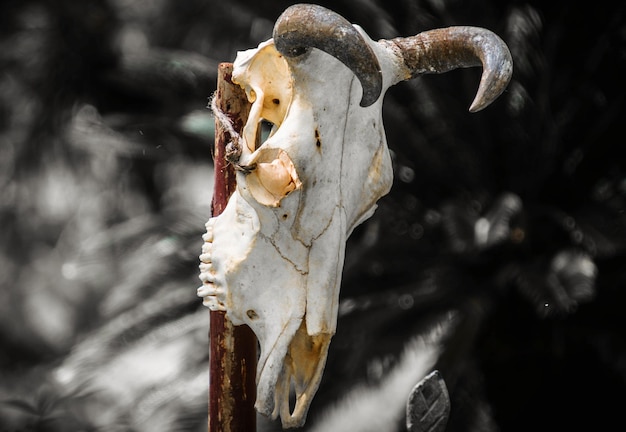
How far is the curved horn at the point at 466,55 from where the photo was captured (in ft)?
3.69

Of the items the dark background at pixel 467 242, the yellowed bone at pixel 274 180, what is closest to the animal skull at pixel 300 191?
the yellowed bone at pixel 274 180

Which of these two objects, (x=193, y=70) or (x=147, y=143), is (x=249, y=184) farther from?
(x=147, y=143)

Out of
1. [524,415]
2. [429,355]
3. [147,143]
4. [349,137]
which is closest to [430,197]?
[429,355]

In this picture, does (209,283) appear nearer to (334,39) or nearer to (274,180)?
(274,180)

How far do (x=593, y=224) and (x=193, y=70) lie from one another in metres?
1.46

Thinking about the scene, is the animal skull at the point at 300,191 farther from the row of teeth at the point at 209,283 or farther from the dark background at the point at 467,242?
the dark background at the point at 467,242

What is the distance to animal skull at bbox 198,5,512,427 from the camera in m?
1.18

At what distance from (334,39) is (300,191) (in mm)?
230

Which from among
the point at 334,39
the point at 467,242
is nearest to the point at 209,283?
the point at 334,39

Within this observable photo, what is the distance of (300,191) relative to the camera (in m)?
1.20

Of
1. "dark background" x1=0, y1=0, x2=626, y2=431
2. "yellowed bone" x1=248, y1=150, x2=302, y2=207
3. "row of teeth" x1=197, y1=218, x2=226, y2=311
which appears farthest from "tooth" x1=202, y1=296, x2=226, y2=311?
"dark background" x1=0, y1=0, x2=626, y2=431

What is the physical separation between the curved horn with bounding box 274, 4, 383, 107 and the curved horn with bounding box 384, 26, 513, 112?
0.15 metres

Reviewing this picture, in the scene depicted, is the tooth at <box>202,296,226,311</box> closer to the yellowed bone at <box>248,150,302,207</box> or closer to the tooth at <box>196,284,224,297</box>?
the tooth at <box>196,284,224,297</box>

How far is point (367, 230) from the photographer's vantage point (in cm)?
316
